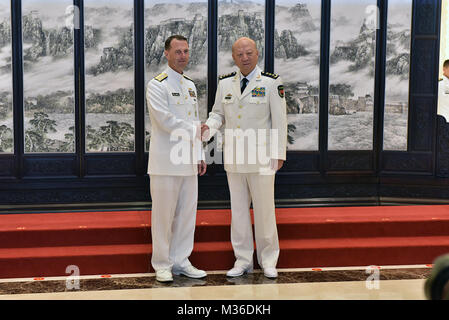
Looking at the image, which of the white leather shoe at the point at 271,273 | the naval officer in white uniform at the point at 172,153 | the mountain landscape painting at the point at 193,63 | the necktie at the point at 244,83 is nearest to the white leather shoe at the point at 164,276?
the naval officer in white uniform at the point at 172,153

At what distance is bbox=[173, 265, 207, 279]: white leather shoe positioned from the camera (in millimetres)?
3757

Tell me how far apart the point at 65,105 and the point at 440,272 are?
14.8 feet

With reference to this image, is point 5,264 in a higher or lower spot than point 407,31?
lower

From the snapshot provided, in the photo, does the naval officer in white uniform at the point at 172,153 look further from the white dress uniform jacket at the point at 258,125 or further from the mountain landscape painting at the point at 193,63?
the mountain landscape painting at the point at 193,63

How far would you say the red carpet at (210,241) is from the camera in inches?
151

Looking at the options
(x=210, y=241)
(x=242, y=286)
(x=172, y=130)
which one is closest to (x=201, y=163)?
(x=172, y=130)

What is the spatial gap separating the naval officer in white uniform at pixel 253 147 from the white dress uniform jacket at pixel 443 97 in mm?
2253

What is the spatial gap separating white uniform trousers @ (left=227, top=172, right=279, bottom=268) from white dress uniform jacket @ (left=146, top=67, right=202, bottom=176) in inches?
15.8

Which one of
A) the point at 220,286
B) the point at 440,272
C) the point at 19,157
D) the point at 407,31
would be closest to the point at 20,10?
the point at 19,157

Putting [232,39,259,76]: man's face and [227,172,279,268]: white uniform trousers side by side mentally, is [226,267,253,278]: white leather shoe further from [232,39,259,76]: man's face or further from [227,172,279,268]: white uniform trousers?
[232,39,259,76]: man's face

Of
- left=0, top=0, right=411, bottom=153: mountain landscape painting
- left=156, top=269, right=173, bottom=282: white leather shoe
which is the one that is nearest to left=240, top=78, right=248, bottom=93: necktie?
left=156, top=269, right=173, bottom=282: white leather shoe

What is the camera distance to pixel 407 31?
17.3 ft

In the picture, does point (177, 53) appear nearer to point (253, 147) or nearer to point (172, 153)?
point (172, 153)

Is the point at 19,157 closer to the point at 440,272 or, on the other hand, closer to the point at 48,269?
the point at 48,269
